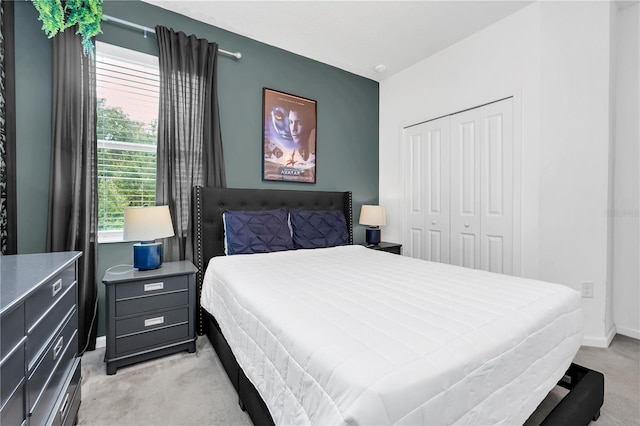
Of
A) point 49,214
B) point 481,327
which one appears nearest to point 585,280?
point 481,327

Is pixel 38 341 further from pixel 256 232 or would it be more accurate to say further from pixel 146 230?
pixel 256 232

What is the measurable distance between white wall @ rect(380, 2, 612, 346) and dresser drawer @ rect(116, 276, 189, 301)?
2.91m

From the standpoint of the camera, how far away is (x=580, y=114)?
2387 mm

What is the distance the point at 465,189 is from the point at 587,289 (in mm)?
1292

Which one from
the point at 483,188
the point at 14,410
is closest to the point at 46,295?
the point at 14,410

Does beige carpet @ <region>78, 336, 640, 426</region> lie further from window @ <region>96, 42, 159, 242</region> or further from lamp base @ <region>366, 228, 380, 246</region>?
lamp base @ <region>366, 228, 380, 246</region>

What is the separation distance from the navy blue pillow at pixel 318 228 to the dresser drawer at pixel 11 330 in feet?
6.78

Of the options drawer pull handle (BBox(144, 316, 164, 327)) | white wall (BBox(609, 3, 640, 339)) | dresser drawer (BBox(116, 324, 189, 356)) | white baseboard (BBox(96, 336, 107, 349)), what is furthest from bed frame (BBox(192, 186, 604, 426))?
white wall (BBox(609, 3, 640, 339))

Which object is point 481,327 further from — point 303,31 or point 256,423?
point 303,31

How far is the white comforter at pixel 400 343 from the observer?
76 cm

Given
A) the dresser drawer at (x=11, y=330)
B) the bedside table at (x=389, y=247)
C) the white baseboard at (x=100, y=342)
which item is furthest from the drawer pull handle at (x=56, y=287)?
the bedside table at (x=389, y=247)

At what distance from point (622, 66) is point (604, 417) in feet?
9.03

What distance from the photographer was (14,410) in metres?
0.83

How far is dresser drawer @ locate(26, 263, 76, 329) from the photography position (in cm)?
96
